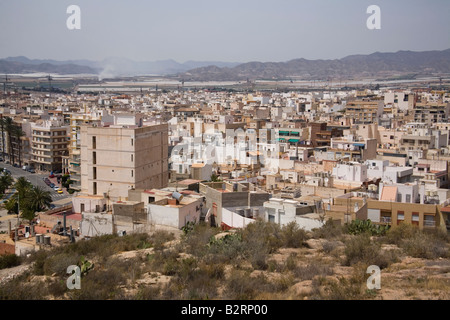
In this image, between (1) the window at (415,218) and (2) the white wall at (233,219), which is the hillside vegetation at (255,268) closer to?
(2) the white wall at (233,219)

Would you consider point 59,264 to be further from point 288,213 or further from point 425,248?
point 288,213

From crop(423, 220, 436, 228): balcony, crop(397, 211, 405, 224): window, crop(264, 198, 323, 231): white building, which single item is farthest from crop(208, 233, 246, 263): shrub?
crop(423, 220, 436, 228): balcony

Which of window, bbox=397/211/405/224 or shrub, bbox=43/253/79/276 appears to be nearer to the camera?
shrub, bbox=43/253/79/276

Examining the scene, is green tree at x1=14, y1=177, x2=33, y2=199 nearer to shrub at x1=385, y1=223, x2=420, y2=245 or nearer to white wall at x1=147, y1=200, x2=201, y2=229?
white wall at x1=147, y1=200, x2=201, y2=229

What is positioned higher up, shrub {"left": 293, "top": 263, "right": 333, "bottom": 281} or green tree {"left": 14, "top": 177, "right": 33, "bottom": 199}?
shrub {"left": 293, "top": 263, "right": 333, "bottom": 281}

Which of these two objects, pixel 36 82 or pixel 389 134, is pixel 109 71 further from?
pixel 389 134
